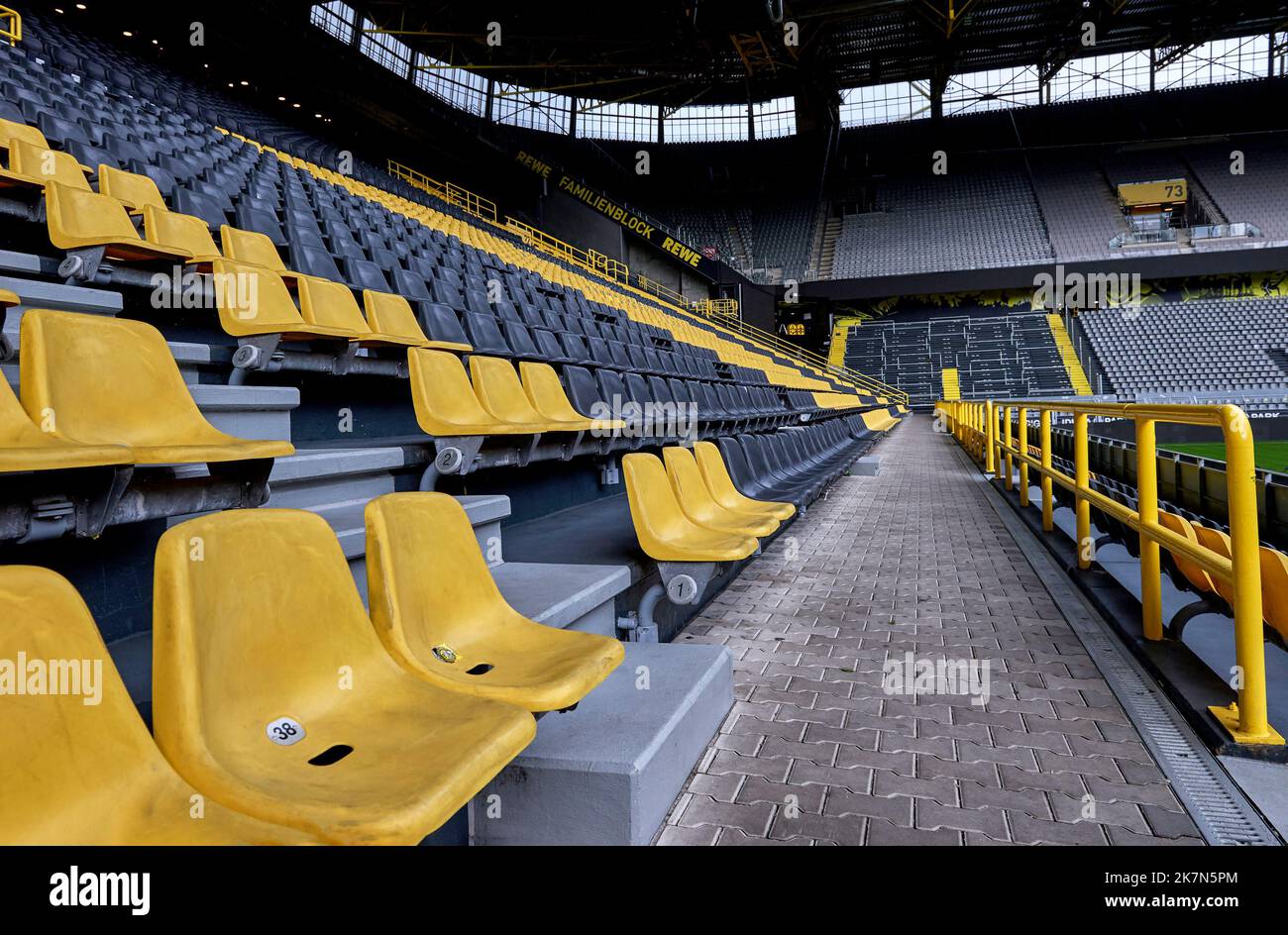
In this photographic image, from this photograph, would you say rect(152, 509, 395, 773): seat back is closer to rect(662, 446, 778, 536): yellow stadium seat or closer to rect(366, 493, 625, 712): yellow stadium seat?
rect(366, 493, 625, 712): yellow stadium seat

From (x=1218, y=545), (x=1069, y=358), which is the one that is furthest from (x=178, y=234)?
(x=1069, y=358)

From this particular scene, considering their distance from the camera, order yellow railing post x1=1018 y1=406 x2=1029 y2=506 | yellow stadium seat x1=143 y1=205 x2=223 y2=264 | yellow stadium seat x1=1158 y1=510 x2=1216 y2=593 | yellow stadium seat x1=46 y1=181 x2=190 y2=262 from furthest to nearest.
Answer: yellow railing post x1=1018 y1=406 x2=1029 y2=506 → yellow stadium seat x1=143 y1=205 x2=223 y2=264 → yellow stadium seat x1=46 y1=181 x2=190 y2=262 → yellow stadium seat x1=1158 y1=510 x2=1216 y2=593

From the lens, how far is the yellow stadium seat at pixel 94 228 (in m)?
2.64

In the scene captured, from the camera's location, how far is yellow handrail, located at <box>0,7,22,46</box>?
7.41 meters

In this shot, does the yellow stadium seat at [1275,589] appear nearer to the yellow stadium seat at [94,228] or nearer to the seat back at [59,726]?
the seat back at [59,726]

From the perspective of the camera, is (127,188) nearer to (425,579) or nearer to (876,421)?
(425,579)

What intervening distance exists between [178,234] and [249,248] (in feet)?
1.29

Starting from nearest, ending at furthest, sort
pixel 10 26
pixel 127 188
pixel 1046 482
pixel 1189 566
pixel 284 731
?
pixel 284 731 < pixel 1189 566 < pixel 127 188 < pixel 1046 482 < pixel 10 26

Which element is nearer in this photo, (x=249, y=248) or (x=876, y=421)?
(x=249, y=248)

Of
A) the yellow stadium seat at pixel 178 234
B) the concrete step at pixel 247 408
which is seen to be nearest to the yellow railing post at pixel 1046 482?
the concrete step at pixel 247 408

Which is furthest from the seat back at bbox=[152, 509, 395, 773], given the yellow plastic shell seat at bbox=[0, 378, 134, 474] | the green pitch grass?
the green pitch grass

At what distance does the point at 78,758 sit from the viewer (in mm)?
761

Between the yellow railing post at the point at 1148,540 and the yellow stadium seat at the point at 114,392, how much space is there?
2454 mm

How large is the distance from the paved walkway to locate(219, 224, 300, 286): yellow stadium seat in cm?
278
